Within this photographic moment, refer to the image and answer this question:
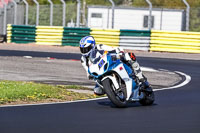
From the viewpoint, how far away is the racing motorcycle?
1062 cm

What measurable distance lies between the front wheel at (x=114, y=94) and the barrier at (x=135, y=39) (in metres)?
17.2

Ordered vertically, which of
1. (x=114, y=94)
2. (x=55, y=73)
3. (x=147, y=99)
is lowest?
(x=55, y=73)

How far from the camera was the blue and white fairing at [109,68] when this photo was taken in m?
10.6

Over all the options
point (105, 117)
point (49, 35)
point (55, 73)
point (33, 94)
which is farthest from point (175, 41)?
point (105, 117)

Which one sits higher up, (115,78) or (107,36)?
(107,36)

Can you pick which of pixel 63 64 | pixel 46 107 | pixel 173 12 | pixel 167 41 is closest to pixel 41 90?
pixel 46 107

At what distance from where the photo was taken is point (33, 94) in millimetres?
12336

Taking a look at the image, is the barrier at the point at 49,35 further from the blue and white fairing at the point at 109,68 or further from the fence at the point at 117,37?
the blue and white fairing at the point at 109,68

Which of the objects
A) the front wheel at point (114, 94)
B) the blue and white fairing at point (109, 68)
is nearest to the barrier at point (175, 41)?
the blue and white fairing at point (109, 68)

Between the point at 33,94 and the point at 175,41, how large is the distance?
1590 centimetres

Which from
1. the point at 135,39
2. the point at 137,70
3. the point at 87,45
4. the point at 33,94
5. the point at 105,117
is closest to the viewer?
the point at 105,117

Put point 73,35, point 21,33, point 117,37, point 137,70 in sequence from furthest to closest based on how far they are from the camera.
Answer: point 21,33 < point 73,35 < point 117,37 < point 137,70

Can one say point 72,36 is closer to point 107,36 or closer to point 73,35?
point 73,35

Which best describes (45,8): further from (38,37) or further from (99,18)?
(99,18)
